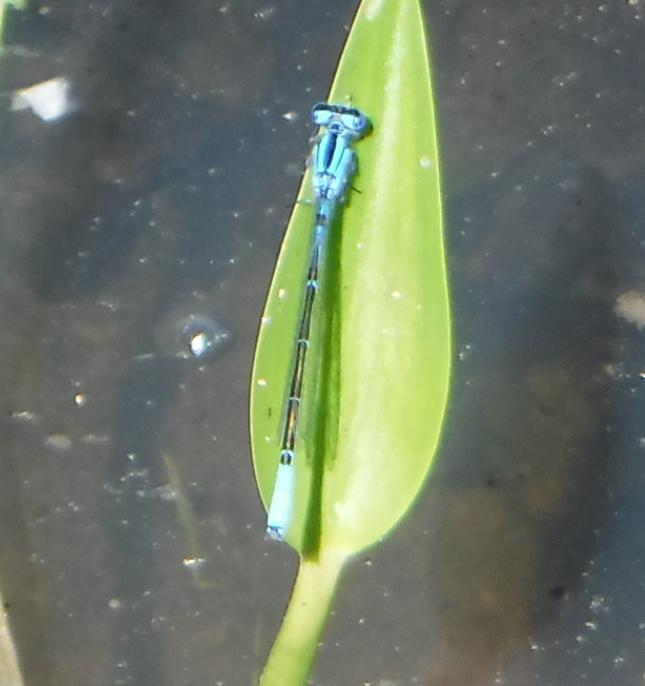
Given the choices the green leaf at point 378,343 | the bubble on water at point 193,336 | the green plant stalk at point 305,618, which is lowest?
the green plant stalk at point 305,618

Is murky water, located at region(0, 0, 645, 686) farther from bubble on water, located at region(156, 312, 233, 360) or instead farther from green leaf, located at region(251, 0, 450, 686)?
green leaf, located at region(251, 0, 450, 686)

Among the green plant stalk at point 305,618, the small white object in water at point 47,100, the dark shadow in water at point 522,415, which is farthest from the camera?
the small white object in water at point 47,100

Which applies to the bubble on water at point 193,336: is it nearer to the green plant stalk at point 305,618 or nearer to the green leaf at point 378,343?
the green leaf at point 378,343

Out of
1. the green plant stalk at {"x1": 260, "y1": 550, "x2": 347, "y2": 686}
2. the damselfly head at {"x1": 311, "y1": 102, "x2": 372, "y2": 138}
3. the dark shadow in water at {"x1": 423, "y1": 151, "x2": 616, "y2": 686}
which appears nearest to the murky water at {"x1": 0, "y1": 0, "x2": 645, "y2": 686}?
the dark shadow in water at {"x1": 423, "y1": 151, "x2": 616, "y2": 686}

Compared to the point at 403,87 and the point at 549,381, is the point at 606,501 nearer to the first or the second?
the point at 549,381

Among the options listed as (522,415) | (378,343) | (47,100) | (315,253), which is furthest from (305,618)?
(47,100)

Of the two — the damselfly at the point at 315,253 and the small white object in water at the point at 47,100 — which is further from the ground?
the small white object in water at the point at 47,100

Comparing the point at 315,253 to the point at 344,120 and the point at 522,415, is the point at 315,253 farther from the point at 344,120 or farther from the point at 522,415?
the point at 522,415

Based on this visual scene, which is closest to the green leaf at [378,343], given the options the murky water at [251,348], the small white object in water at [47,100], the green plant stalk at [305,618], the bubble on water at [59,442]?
the green plant stalk at [305,618]
